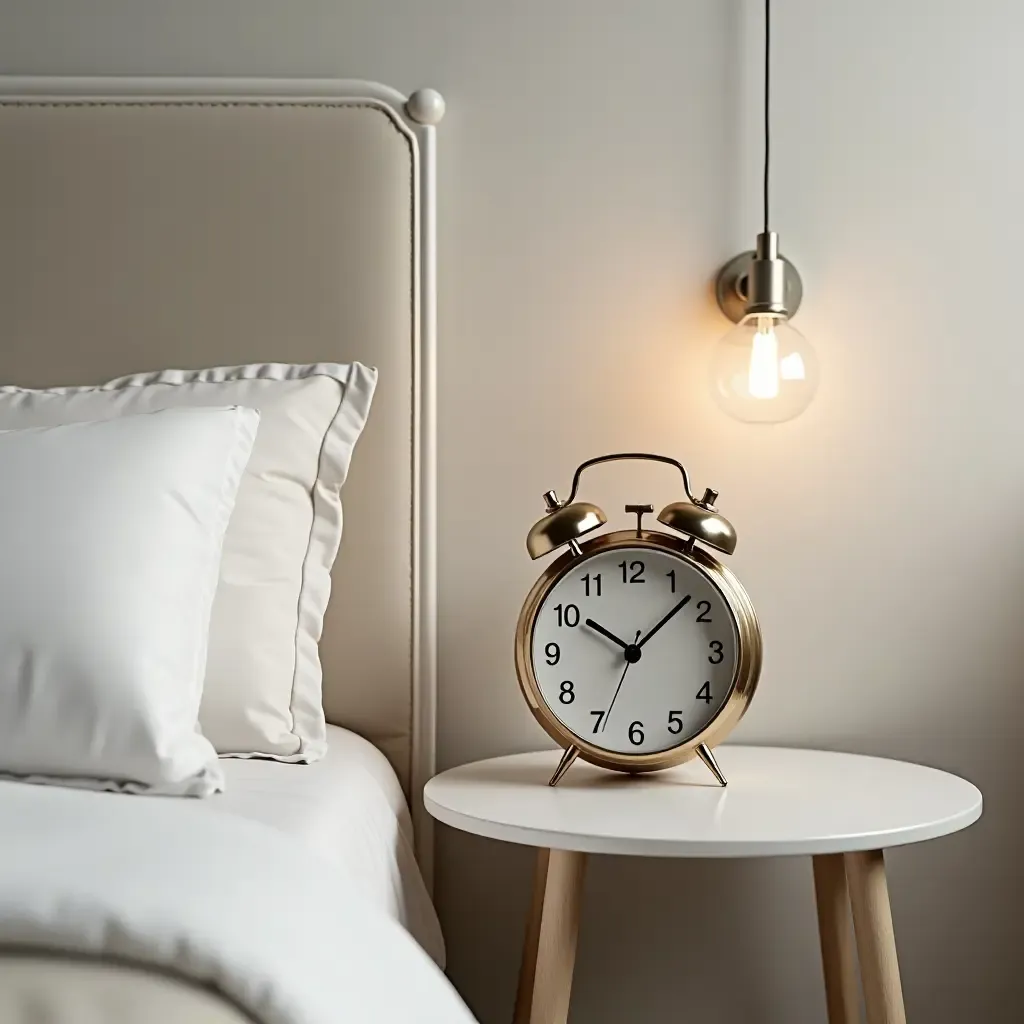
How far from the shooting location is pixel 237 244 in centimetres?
156

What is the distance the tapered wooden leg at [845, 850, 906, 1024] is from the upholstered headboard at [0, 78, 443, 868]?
591mm

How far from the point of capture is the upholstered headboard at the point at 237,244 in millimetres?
1546

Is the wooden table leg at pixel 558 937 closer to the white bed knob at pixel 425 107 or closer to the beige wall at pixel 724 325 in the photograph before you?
the beige wall at pixel 724 325

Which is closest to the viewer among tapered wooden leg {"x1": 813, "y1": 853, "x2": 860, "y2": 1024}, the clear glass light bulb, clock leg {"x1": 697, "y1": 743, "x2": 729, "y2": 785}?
clock leg {"x1": 697, "y1": 743, "x2": 729, "y2": 785}

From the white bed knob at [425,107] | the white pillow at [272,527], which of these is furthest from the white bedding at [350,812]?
the white bed knob at [425,107]

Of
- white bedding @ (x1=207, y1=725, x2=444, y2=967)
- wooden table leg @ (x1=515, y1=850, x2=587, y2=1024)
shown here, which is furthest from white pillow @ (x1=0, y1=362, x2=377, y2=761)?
wooden table leg @ (x1=515, y1=850, x2=587, y2=1024)

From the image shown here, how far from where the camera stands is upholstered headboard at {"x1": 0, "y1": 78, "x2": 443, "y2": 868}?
1.55 metres

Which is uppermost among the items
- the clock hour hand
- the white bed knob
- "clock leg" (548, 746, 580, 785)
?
the white bed knob

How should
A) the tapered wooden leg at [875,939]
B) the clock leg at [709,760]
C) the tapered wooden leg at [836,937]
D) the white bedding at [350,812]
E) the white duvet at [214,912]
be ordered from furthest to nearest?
the tapered wooden leg at [836,937] → the clock leg at [709,760] → the tapered wooden leg at [875,939] → the white bedding at [350,812] → the white duvet at [214,912]

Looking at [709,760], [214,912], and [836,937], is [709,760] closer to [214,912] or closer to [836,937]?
[836,937]

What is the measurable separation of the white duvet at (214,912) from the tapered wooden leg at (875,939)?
1.88 ft

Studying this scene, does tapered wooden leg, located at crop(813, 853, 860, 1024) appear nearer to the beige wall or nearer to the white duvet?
the beige wall

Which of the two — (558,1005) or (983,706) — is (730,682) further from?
(983,706)

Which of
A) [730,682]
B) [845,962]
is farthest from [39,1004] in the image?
[845,962]
